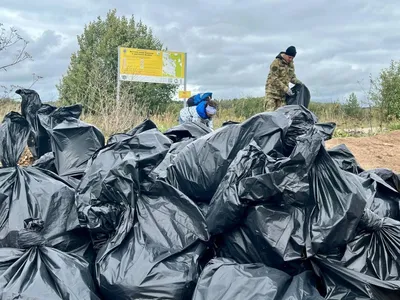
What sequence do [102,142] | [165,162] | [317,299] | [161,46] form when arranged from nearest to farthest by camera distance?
[317,299], [165,162], [102,142], [161,46]

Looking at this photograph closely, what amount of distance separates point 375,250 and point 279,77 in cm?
641

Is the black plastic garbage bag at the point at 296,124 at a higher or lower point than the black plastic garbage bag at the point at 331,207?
higher

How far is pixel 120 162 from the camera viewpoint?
2.36 meters

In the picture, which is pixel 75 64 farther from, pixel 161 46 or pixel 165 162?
pixel 165 162

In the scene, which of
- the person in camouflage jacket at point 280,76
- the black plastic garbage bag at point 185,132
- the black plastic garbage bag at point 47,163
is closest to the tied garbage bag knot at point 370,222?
the black plastic garbage bag at point 185,132

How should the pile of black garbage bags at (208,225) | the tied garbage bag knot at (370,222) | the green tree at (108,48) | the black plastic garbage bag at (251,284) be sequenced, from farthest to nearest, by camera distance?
the green tree at (108,48), the tied garbage bag knot at (370,222), the pile of black garbage bags at (208,225), the black plastic garbage bag at (251,284)

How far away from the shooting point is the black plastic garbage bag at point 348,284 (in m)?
2.01

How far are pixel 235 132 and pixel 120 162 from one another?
0.64m

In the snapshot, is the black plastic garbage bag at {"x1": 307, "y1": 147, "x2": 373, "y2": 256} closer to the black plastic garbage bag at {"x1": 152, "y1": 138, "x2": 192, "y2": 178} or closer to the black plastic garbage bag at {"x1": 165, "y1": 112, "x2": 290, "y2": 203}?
the black plastic garbage bag at {"x1": 165, "y1": 112, "x2": 290, "y2": 203}

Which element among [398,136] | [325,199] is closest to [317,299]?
[325,199]

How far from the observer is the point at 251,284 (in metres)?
1.98

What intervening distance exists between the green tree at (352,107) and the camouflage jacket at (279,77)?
264 inches

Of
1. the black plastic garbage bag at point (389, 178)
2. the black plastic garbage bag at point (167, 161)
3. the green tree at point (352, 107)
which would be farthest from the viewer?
the green tree at point (352, 107)

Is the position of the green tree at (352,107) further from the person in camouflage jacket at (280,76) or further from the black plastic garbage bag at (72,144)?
the black plastic garbage bag at (72,144)
